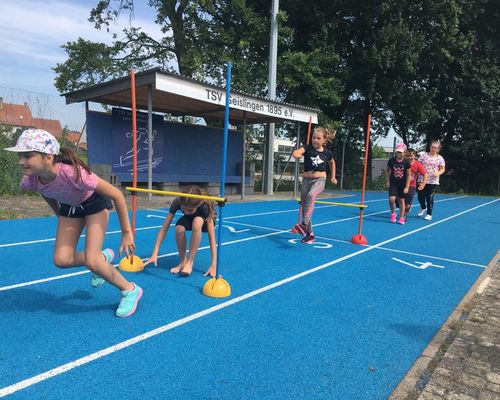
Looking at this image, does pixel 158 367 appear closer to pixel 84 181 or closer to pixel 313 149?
pixel 84 181

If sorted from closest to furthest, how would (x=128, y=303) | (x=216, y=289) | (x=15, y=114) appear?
1. (x=128, y=303)
2. (x=216, y=289)
3. (x=15, y=114)

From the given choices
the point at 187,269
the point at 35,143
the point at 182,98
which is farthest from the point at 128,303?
→ the point at 182,98

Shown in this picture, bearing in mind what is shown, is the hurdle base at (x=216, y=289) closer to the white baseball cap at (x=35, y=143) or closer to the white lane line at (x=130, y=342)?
the white lane line at (x=130, y=342)

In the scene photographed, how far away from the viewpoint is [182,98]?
13023mm

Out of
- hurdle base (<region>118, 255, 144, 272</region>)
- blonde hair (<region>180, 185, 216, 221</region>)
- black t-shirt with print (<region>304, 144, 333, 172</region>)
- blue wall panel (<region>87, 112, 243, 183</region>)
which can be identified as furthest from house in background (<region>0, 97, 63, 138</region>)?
blonde hair (<region>180, 185, 216, 221</region>)

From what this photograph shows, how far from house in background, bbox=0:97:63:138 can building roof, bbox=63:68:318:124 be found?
41.4 inches

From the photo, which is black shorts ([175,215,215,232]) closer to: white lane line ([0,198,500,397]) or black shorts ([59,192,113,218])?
white lane line ([0,198,500,397])

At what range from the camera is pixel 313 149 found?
757 cm

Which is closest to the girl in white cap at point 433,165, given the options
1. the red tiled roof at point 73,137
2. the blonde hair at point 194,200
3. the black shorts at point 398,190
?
the black shorts at point 398,190

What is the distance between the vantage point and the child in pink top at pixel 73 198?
3.16m

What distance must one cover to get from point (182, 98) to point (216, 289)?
31.5 feet

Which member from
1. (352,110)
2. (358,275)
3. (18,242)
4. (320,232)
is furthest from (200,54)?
(358,275)

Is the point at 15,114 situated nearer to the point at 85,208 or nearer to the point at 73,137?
the point at 73,137

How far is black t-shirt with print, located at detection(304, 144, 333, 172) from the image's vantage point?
24.6ft
